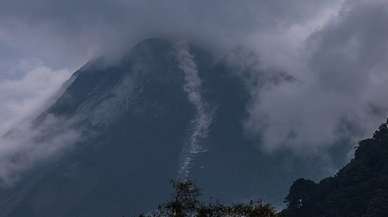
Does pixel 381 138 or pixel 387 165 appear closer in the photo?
pixel 387 165

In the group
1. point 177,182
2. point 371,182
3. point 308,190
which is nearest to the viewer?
point 177,182

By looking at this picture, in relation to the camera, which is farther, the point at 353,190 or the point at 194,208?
the point at 353,190

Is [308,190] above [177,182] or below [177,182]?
above

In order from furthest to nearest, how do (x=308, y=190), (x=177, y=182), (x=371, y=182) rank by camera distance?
(x=308, y=190) → (x=371, y=182) → (x=177, y=182)

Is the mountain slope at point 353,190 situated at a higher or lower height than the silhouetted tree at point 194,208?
higher

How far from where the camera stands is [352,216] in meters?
142

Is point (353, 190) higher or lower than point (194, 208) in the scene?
higher

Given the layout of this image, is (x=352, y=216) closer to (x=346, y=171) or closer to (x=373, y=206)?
(x=373, y=206)

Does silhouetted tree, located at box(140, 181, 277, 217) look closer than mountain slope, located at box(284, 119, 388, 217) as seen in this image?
Yes

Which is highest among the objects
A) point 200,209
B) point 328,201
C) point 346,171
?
point 346,171

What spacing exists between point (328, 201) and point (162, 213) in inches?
4089

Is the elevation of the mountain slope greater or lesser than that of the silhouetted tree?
greater

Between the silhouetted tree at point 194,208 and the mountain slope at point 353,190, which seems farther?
the mountain slope at point 353,190

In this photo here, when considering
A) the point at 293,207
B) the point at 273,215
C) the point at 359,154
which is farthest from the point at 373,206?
the point at 273,215
